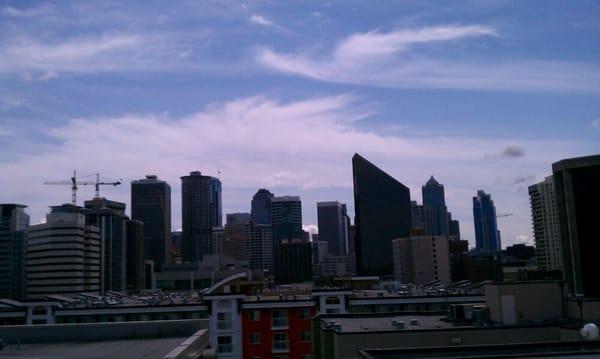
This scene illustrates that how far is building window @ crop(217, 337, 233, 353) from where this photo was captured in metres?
56.2

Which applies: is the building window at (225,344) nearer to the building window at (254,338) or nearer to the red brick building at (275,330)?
the red brick building at (275,330)

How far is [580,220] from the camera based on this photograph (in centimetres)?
4622

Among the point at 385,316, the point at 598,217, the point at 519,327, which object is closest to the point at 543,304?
the point at 519,327

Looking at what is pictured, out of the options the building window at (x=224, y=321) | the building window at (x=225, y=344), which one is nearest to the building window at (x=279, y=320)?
the building window at (x=224, y=321)

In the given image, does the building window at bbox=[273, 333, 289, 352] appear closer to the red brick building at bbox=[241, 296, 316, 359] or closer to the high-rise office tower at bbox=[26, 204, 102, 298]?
the red brick building at bbox=[241, 296, 316, 359]

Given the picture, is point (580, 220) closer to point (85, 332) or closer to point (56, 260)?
point (85, 332)

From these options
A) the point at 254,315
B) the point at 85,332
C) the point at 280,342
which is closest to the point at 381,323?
the point at 85,332

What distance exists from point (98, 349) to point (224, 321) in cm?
3570

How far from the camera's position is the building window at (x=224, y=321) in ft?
187

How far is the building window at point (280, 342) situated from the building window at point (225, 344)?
12.7 feet

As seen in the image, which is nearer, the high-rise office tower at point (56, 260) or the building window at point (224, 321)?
the building window at point (224, 321)

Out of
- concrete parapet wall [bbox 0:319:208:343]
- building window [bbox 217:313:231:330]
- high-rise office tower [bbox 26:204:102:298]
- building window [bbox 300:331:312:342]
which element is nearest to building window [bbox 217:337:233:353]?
building window [bbox 217:313:231:330]

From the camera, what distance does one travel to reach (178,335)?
2578 cm

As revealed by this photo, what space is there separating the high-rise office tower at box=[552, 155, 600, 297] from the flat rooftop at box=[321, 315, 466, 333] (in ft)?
43.5
